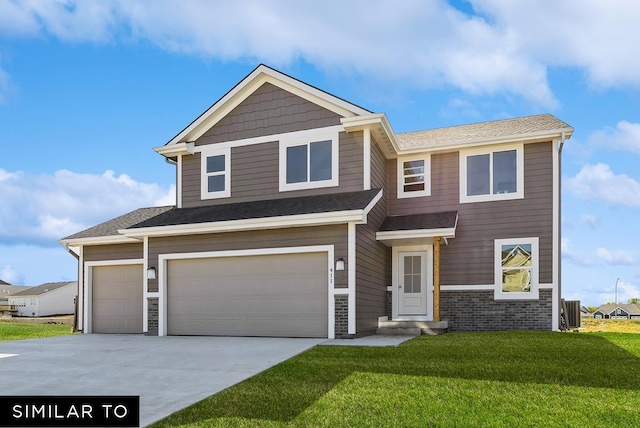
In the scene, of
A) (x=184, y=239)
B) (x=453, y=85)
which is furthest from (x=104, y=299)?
(x=453, y=85)

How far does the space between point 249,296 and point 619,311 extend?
7955 cm

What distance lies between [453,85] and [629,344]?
749cm

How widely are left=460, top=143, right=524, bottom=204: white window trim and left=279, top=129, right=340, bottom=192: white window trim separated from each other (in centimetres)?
398

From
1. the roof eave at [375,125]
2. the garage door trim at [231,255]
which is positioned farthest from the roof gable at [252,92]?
the garage door trim at [231,255]

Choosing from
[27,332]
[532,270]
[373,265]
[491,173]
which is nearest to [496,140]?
[491,173]

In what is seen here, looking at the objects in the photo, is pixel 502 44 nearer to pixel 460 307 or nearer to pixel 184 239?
pixel 460 307

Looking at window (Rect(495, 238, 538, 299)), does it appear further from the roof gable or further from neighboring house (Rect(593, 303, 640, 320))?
neighboring house (Rect(593, 303, 640, 320))

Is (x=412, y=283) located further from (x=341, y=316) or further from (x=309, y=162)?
(x=309, y=162)

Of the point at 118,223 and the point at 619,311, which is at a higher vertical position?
the point at 118,223

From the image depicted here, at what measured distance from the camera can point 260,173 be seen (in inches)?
586

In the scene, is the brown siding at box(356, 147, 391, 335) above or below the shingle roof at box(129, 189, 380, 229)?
below

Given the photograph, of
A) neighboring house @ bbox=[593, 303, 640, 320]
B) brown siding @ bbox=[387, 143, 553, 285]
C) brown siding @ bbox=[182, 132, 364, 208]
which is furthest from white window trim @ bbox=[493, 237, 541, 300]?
neighboring house @ bbox=[593, 303, 640, 320]

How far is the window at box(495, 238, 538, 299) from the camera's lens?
14.3 m

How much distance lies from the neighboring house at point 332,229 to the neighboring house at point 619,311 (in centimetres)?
7201
